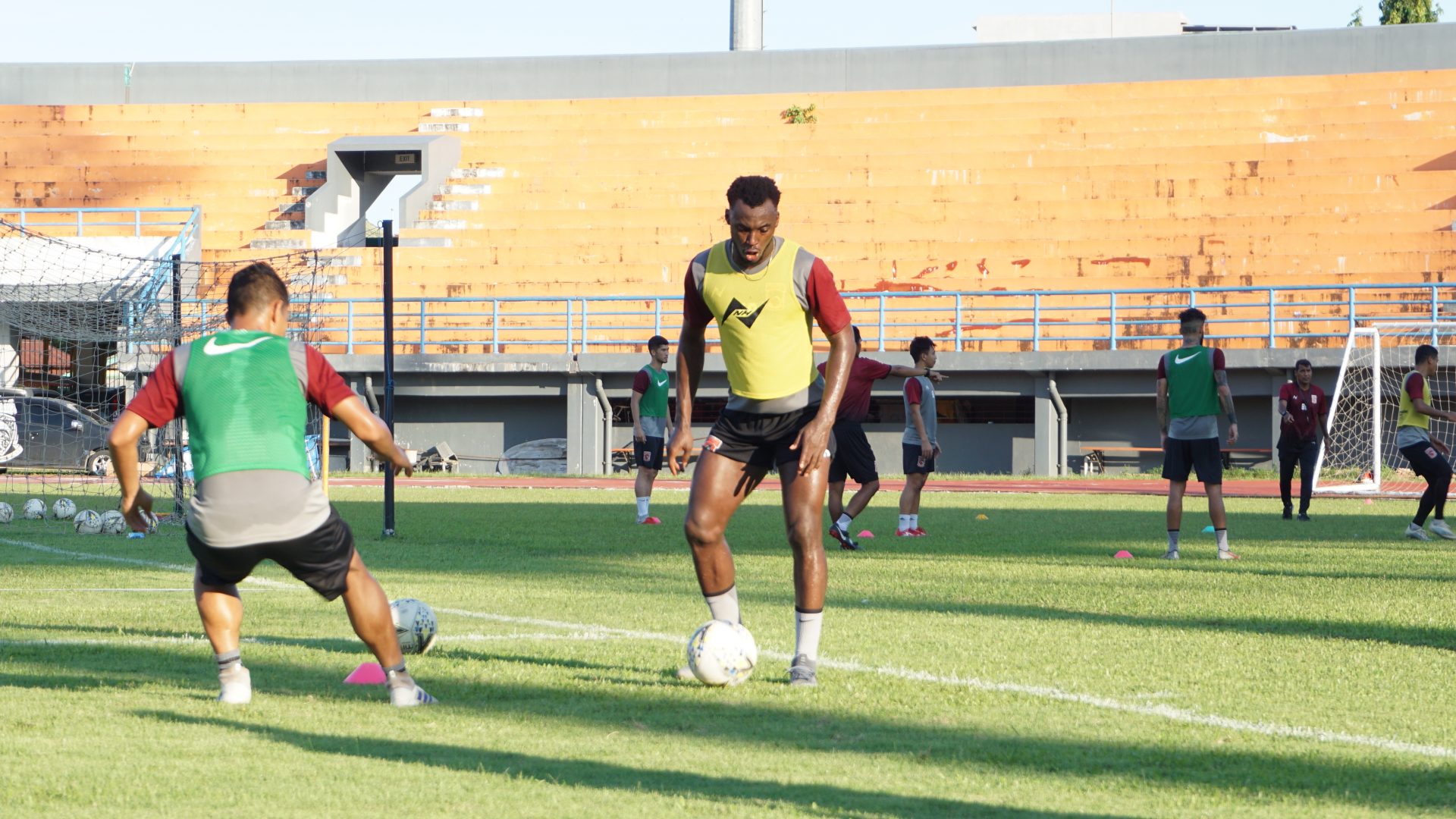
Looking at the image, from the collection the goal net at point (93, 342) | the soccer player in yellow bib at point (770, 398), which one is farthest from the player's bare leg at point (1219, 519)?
the goal net at point (93, 342)

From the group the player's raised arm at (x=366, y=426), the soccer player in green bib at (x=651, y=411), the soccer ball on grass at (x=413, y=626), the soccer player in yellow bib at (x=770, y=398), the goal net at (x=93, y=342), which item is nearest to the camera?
the player's raised arm at (x=366, y=426)

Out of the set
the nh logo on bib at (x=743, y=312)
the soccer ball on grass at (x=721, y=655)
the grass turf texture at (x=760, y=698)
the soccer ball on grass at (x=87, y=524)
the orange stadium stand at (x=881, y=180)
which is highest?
the orange stadium stand at (x=881, y=180)

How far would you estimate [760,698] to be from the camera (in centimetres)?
623

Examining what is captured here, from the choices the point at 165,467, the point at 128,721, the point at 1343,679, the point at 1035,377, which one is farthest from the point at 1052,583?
the point at 1035,377

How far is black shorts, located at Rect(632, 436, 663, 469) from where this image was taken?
677 inches

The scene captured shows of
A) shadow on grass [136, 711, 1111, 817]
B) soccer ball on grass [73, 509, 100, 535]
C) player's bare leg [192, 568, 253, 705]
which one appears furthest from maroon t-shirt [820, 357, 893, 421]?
shadow on grass [136, 711, 1111, 817]

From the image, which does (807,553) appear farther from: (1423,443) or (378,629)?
(1423,443)

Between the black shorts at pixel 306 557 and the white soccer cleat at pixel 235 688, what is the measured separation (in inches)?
14.5

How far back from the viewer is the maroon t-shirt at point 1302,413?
59.9 feet

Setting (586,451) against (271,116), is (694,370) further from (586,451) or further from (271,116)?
(271,116)

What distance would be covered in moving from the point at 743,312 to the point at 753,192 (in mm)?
503

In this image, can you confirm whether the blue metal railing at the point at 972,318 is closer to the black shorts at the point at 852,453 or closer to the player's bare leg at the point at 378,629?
the black shorts at the point at 852,453

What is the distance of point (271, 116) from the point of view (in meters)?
40.1

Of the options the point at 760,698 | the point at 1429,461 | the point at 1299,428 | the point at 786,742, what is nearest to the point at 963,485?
the point at 1299,428
